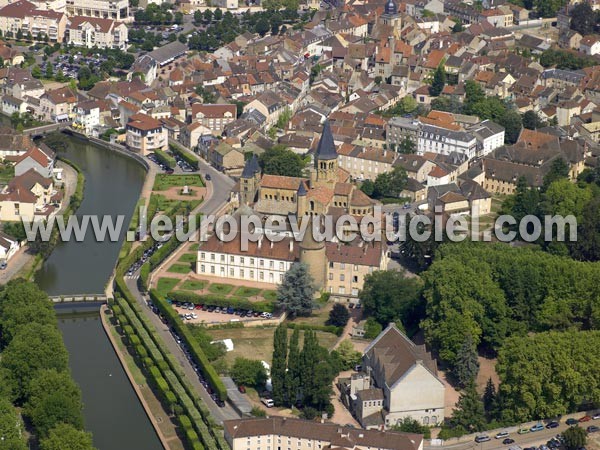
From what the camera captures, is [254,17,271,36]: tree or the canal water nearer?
the canal water

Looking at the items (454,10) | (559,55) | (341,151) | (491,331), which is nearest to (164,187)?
(341,151)

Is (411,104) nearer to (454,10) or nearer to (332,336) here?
(454,10)

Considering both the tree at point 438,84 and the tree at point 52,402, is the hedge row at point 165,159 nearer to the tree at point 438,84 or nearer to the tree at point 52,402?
the tree at point 438,84

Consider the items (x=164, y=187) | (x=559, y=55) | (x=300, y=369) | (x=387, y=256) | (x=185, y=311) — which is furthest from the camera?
Result: (x=559, y=55)

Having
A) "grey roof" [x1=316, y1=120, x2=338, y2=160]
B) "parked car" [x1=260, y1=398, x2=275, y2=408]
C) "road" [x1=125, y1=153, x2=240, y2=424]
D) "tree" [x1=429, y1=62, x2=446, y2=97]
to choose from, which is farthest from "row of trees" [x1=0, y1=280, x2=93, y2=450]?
"tree" [x1=429, y1=62, x2=446, y2=97]

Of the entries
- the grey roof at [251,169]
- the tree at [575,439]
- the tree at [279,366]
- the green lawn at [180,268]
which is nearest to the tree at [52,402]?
the tree at [279,366]

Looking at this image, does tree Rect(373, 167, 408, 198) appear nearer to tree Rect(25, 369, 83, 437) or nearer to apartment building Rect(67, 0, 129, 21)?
tree Rect(25, 369, 83, 437)
